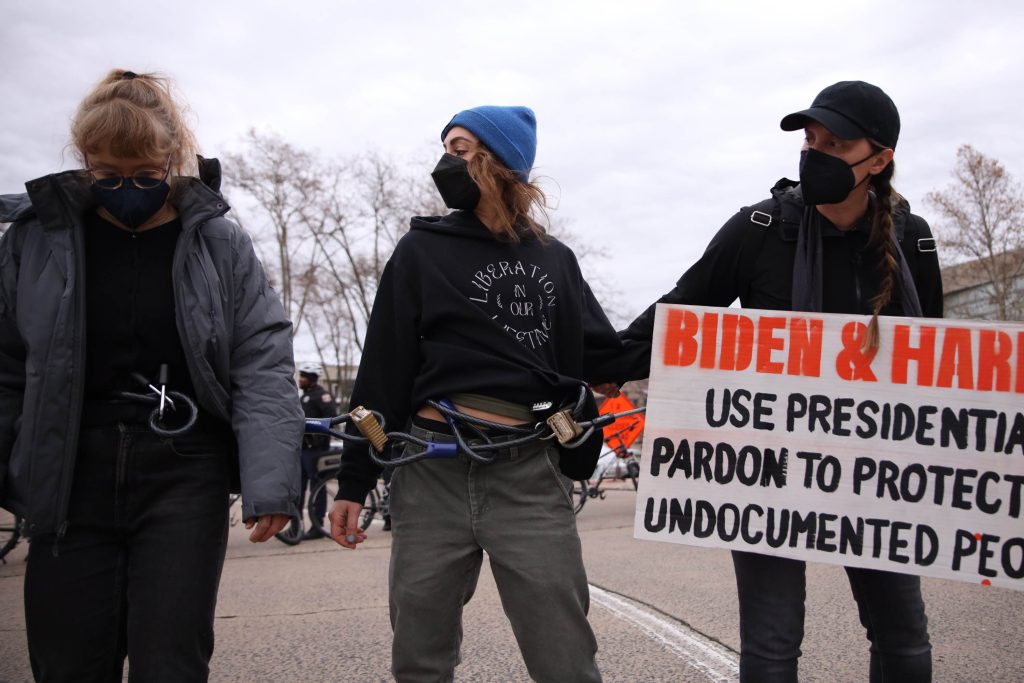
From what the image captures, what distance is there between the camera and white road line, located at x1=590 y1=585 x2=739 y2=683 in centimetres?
409

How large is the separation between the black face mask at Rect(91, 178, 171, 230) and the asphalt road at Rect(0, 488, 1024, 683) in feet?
8.30

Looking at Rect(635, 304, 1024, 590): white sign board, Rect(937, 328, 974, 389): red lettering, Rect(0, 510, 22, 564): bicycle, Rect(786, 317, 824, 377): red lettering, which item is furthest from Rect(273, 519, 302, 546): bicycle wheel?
Rect(937, 328, 974, 389): red lettering

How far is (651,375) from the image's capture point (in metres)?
2.55

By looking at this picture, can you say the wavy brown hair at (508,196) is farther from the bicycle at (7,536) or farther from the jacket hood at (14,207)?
the bicycle at (7,536)

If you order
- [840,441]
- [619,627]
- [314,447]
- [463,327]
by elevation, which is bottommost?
[619,627]

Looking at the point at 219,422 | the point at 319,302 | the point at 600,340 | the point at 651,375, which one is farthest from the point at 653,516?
the point at 319,302

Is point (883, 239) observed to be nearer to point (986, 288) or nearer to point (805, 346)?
point (805, 346)

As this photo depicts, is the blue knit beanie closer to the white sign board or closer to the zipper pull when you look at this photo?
the white sign board

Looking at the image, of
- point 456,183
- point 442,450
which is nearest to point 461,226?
point 456,183

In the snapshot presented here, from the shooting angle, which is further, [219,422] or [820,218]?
[820,218]

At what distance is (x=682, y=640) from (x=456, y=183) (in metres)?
3.11

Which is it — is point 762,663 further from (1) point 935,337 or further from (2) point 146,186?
(2) point 146,186

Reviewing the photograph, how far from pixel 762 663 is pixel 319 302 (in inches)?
1654

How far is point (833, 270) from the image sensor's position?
2.57 meters
